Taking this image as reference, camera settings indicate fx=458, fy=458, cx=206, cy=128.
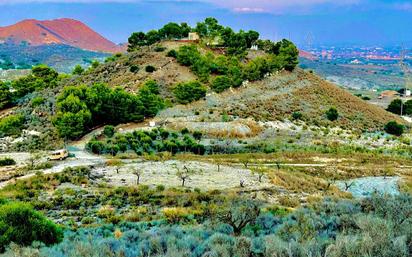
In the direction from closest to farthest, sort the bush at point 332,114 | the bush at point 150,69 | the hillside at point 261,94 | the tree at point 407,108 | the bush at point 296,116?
the hillside at point 261,94
the bush at point 296,116
the bush at point 332,114
the bush at point 150,69
the tree at point 407,108

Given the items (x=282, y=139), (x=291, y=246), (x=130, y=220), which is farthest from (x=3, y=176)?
(x=282, y=139)

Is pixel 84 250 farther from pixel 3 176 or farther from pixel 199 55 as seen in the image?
pixel 199 55

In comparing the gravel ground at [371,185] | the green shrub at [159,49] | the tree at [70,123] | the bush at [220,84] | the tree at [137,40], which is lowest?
the gravel ground at [371,185]

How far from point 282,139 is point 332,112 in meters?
16.8

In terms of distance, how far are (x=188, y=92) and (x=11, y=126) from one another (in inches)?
866

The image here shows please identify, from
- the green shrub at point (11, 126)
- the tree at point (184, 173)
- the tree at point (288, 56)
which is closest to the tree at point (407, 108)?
the tree at point (288, 56)

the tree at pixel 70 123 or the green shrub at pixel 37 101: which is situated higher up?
the green shrub at pixel 37 101

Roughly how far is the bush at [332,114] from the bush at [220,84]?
1481 centimetres

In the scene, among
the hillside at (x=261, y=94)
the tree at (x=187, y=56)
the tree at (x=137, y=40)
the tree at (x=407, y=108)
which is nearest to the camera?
the hillside at (x=261, y=94)

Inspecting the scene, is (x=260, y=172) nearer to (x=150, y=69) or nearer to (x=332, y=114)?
(x=332, y=114)

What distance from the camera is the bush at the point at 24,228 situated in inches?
584

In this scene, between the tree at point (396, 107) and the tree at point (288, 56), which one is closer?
the tree at point (288, 56)

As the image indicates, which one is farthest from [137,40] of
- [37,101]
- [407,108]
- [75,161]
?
[75,161]

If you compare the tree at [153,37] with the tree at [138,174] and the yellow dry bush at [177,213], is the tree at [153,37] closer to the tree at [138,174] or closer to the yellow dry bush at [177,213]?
the tree at [138,174]
